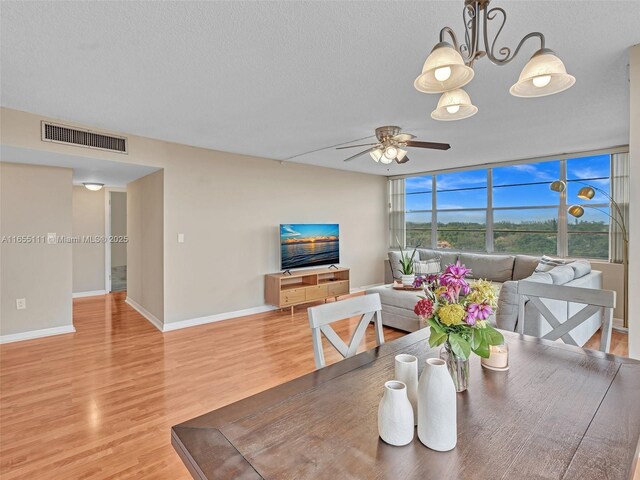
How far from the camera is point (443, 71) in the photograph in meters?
1.31

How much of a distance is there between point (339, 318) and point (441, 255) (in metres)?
5.05

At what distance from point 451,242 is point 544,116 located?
3613mm

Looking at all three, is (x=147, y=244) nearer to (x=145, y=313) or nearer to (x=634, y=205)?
(x=145, y=313)

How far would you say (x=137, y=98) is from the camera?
2.89 metres

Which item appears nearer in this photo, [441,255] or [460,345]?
[460,345]

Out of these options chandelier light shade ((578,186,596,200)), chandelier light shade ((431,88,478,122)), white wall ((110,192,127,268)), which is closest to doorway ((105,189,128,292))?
white wall ((110,192,127,268))

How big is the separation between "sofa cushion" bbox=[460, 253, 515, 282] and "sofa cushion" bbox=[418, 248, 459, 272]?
24 cm

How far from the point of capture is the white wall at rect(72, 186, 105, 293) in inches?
252

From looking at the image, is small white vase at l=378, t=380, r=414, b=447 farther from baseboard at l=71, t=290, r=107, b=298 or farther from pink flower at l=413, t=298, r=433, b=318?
baseboard at l=71, t=290, r=107, b=298

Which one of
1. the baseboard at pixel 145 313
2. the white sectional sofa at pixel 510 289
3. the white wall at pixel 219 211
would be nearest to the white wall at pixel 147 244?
the baseboard at pixel 145 313

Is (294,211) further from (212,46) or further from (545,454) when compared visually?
(545,454)

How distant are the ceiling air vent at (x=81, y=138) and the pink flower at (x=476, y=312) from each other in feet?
13.4

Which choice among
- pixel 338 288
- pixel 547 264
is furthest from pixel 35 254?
pixel 547 264

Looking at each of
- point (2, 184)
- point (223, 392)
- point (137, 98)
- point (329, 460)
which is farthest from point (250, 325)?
point (329, 460)
